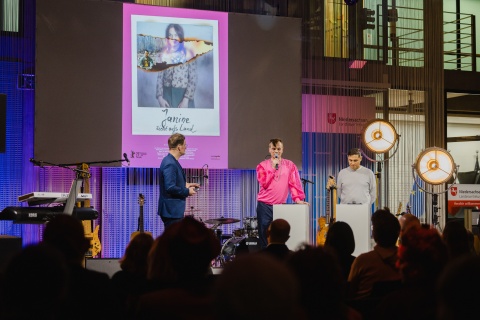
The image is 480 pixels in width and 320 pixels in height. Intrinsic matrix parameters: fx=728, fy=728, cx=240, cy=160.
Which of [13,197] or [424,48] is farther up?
[424,48]

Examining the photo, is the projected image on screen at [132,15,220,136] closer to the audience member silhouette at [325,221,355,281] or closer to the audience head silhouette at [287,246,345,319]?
the audience member silhouette at [325,221,355,281]

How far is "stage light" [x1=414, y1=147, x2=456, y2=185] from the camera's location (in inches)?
346

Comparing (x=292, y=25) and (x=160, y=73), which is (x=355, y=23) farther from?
(x=160, y=73)

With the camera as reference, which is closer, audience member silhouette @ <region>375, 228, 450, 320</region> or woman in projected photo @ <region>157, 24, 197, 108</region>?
audience member silhouette @ <region>375, 228, 450, 320</region>

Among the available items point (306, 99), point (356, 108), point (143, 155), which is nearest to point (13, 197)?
point (143, 155)

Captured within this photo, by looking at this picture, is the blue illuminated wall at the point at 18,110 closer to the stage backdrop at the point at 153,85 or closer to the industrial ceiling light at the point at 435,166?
the stage backdrop at the point at 153,85

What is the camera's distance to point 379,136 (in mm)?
8781

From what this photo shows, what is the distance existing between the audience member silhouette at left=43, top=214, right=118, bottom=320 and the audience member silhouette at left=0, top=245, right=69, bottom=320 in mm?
644

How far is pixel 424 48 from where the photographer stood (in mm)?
11172

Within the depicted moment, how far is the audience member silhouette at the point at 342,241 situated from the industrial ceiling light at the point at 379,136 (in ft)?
14.9

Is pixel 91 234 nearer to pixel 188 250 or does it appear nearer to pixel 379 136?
pixel 379 136

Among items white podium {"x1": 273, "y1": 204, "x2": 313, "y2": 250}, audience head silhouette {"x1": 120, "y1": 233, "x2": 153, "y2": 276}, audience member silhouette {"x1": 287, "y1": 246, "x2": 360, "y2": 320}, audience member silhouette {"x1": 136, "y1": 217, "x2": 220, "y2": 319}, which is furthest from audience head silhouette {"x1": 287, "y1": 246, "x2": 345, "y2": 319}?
white podium {"x1": 273, "y1": 204, "x2": 313, "y2": 250}

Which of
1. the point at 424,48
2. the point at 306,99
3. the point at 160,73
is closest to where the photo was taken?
the point at 160,73

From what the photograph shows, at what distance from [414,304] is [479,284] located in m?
0.85
